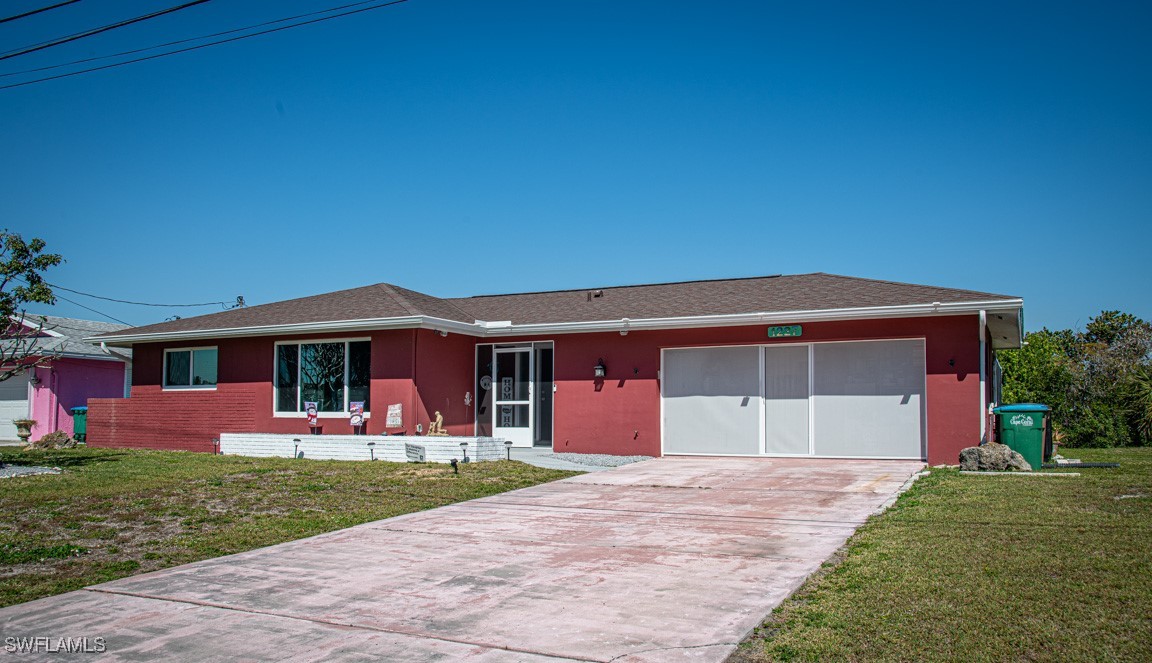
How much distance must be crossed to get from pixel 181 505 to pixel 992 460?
37.2 feet

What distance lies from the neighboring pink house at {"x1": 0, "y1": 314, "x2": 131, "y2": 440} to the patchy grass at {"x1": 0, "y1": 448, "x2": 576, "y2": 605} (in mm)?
8399

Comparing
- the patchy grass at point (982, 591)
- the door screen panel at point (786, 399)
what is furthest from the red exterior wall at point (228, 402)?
the patchy grass at point (982, 591)

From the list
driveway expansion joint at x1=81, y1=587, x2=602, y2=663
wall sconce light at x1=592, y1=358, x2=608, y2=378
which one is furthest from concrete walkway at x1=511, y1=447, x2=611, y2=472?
driveway expansion joint at x1=81, y1=587, x2=602, y2=663

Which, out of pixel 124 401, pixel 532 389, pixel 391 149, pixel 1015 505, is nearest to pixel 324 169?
pixel 391 149

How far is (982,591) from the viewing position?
5.36m

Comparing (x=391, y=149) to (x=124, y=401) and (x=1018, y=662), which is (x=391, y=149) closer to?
(x=124, y=401)

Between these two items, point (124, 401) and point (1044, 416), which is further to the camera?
point (124, 401)

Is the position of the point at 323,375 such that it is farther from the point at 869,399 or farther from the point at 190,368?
the point at 869,399

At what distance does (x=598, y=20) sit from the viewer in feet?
48.9

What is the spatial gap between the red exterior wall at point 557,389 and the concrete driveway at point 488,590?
517cm

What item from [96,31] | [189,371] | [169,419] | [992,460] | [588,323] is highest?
[96,31]

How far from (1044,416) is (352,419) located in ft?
41.0

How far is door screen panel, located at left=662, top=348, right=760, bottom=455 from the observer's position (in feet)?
52.4

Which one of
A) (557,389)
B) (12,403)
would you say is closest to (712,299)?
(557,389)
